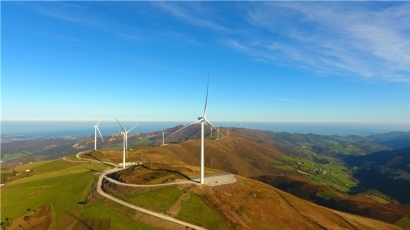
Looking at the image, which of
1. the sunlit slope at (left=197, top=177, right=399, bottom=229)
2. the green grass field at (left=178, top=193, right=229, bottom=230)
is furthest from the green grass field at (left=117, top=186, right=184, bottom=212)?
→ the sunlit slope at (left=197, top=177, right=399, bottom=229)

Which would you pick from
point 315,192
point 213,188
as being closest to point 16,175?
point 213,188

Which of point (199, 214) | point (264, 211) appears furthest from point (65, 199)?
point (264, 211)

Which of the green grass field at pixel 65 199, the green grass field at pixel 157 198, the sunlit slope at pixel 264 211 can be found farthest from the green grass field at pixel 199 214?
the green grass field at pixel 65 199

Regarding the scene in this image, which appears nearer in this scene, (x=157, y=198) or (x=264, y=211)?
(x=264, y=211)

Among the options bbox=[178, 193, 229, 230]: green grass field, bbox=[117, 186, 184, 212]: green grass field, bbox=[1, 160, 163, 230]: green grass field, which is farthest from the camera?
bbox=[117, 186, 184, 212]: green grass field

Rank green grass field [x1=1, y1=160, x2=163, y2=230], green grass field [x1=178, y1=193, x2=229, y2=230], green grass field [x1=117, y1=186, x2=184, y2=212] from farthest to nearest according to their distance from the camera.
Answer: green grass field [x1=117, y1=186, x2=184, y2=212] < green grass field [x1=1, y1=160, x2=163, y2=230] < green grass field [x1=178, y1=193, x2=229, y2=230]

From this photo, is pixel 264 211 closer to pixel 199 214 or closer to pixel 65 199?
pixel 199 214

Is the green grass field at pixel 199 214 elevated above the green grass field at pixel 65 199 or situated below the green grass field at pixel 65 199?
above

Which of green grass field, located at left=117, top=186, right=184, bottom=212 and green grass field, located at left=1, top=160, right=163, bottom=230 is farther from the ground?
green grass field, located at left=117, top=186, right=184, bottom=212

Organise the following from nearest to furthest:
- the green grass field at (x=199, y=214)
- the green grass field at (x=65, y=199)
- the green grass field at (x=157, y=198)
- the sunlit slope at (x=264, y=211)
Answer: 1. the green grass field at (x=199, y=214)
2. the sunlit slope at (x=264, y=211)
3. the green grass field at (x=65, y=199)
4. the green grass field at (x=157, y=198)

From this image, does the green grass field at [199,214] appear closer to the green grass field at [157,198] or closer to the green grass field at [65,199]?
the green grass field at [157,198]

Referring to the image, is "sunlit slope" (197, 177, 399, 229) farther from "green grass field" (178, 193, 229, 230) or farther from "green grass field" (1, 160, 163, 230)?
"green grass field" (1, 160, 163, 230)
